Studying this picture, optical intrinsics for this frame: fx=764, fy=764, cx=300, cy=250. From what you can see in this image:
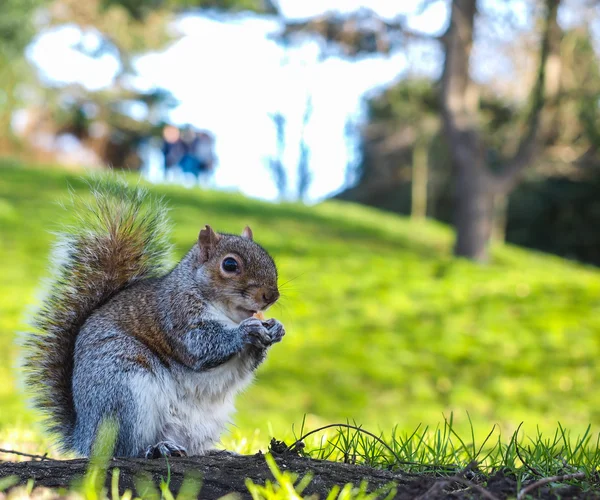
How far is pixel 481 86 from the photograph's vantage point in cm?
1299

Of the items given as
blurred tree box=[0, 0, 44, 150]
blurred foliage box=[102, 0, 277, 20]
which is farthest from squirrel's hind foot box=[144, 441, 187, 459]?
blurred foliage box=[102, 0, 277, 20]

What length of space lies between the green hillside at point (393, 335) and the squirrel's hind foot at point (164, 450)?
1126mm

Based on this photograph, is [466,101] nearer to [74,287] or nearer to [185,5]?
[185,5]

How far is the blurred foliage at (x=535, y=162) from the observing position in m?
10.5

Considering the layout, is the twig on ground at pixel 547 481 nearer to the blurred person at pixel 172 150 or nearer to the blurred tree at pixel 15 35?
the blurred tree at pixel 15 35

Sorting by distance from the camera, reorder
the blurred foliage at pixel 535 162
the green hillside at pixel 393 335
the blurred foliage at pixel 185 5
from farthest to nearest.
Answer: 1. the blurred foliage at pixel 185 5
2. the blurred foliage at pixel 535 162
3. the green hillside at pixel 393 335

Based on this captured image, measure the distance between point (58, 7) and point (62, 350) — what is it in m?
14.9

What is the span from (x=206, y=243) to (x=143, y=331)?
346 millimetres

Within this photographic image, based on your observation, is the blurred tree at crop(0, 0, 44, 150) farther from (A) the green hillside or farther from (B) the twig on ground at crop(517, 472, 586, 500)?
(B) the twig on ground at crop(517, 472, 586, 500)

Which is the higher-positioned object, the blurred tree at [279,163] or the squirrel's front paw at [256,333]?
the blurred tree at [279,163]

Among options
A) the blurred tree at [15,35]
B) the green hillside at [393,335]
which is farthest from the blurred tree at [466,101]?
the blurred tree at [15,35]

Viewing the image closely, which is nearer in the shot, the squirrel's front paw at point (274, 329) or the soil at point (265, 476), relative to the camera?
the soil at point (265, 476)

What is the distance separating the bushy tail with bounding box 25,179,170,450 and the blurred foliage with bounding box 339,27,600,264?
8273mm

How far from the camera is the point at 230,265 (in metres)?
2.32
